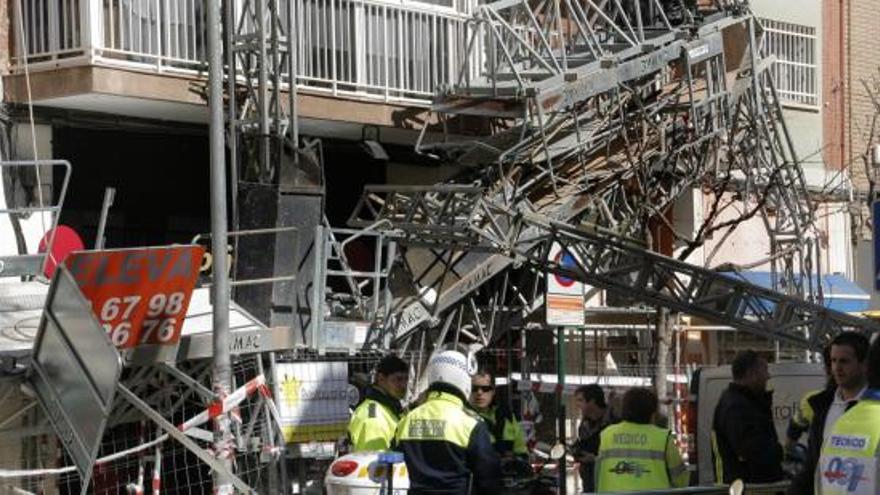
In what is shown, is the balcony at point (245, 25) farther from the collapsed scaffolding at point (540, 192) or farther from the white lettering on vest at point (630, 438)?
the white lettering on vest at point (630, 438)

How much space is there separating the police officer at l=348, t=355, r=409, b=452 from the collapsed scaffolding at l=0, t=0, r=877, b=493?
2.82 m

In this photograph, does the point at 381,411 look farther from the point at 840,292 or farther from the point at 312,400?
the point at 840,292

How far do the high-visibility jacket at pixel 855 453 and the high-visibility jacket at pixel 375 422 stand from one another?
3.51 m

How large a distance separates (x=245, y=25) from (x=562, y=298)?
4.19 meters

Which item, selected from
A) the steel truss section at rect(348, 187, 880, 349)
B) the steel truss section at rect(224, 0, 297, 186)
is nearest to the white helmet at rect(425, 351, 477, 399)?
the steel truss section at rect(224, 0, 297, 186)

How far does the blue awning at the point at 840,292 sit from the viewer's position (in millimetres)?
23281

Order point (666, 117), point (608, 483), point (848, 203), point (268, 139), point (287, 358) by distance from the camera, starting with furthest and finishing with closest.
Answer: point (848, 203), point (666, 117), point (268, 139), point (287, 358), point (608, 483)

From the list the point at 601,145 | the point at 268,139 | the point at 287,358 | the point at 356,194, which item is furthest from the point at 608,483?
the point at 356,194

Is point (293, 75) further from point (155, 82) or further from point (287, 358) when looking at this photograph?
point (287, 358)

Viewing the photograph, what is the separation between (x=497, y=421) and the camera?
1284 cm

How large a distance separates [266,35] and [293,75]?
0.53 m

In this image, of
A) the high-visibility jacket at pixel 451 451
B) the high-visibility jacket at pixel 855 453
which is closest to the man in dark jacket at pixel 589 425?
the high-visibility jacket at pixel 451 451

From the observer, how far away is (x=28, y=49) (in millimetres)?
17219

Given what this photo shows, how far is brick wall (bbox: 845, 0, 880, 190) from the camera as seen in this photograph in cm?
2661
